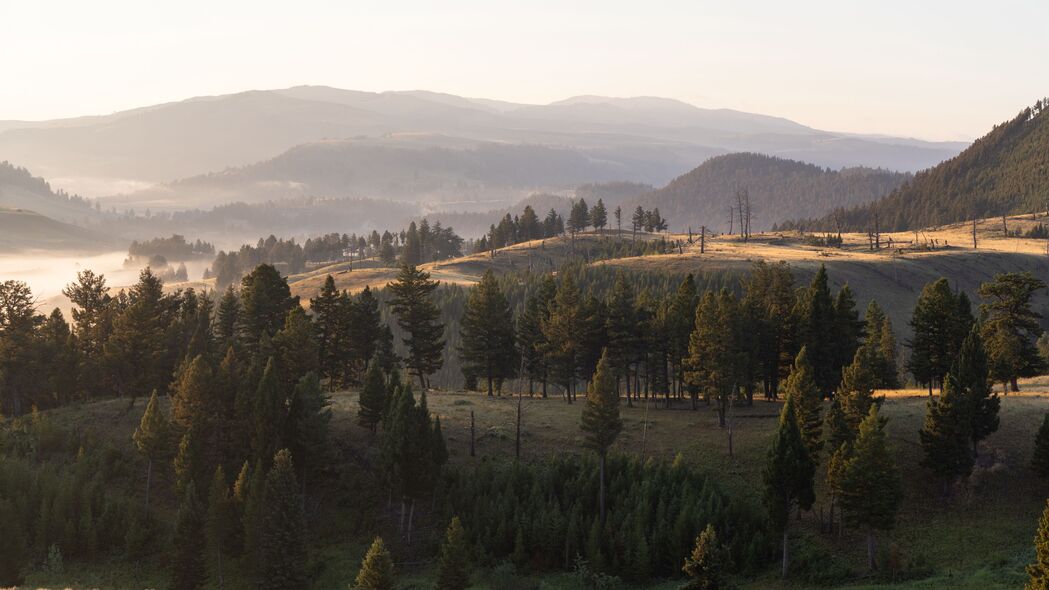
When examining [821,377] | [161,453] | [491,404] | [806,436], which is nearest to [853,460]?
[806,436]

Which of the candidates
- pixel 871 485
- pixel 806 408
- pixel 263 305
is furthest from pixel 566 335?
pixel 871 485

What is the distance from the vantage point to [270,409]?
65188 millimetres

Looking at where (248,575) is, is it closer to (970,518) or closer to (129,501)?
(129,501)

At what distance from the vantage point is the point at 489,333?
3652 inches

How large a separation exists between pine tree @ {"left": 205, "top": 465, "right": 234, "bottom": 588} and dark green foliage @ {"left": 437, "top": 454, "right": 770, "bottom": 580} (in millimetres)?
16317

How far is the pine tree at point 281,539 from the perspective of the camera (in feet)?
181

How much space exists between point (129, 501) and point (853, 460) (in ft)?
181

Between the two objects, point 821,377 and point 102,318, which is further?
point 102,318

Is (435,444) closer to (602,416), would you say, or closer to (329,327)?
(602,416)

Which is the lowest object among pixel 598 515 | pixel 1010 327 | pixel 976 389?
pixel 598 515

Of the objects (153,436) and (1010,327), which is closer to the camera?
(153,436)

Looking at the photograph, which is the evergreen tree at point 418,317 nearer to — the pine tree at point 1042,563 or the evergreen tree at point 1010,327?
the evergreen tree at point 1010,327

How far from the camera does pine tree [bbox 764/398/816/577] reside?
56.0 metres

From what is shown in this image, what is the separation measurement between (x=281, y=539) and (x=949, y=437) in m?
48.8
